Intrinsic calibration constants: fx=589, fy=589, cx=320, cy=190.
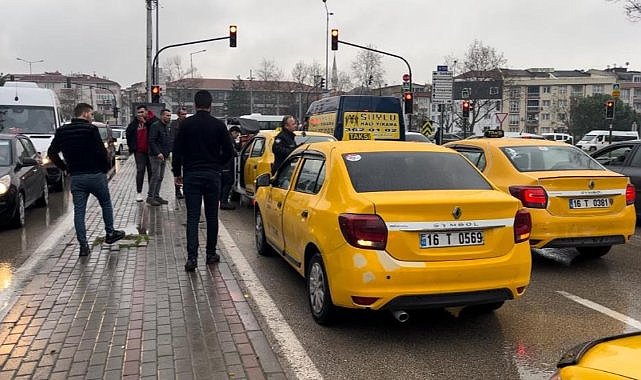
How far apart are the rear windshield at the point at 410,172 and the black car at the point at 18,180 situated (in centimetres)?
614

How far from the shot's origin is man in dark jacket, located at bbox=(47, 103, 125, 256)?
287 inches

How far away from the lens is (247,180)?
37.2 feet

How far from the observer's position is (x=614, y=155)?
10.9 meters

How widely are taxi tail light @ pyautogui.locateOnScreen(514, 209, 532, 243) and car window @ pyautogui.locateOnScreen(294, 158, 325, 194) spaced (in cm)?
168

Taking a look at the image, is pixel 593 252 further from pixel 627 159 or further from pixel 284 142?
pixel 284 142

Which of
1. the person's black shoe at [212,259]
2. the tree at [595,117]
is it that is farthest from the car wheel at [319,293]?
the tree at [595,117]

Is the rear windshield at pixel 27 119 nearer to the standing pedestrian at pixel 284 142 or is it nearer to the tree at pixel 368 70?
the standing pedestrian at pixel 284 142

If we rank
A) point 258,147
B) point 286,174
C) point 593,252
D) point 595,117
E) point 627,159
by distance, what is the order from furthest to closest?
1. point 595,117
2. point 258,147
3. point 627,159
4. point 593,252
5. point 286,174

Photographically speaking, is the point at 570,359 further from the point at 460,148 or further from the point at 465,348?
the point at 460,148

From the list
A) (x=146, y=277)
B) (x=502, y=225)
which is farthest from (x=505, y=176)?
(x=146, y=277)

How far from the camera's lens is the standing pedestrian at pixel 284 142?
31.3 feet

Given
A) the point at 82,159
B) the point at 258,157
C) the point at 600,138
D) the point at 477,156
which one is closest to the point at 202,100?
the point at 82,159

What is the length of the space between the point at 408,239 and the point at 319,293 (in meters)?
1.00

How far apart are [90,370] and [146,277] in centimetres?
240
